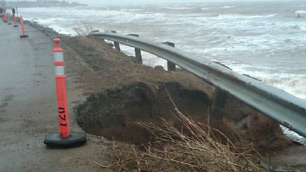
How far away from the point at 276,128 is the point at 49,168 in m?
3.29

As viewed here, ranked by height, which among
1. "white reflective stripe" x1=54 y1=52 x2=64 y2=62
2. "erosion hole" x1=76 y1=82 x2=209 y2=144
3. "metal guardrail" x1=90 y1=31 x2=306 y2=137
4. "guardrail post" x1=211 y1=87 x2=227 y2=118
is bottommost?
"erosion hole" x1=76 y1=82 x2=209 y2=144

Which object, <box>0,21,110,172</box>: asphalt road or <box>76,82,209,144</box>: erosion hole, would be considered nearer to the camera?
<box>0,21,110,172</box>: asphalt road

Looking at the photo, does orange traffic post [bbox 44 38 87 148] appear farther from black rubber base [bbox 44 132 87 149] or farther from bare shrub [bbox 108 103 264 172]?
bare shrub [bbox 108 103 264 172]

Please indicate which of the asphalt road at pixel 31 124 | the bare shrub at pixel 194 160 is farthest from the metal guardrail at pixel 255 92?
the asphalt road at pixel 31 124

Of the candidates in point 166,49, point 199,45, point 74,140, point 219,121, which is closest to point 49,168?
point 74,140

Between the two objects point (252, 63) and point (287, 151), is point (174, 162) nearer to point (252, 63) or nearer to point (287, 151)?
point (287, 151)

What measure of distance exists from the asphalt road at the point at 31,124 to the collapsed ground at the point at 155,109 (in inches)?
20.9

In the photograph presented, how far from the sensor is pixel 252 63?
12.3m

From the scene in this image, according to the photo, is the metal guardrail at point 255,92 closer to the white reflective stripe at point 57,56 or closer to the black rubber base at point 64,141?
the black rubber base at point 64,141

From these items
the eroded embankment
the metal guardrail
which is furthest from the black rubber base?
the metal guardrail

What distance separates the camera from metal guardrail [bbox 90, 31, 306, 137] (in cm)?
369

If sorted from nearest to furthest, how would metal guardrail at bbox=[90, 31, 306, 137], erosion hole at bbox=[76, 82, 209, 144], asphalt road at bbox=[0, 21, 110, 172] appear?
1. metal guardrail at bbox=[90, 31, 306, 137]
2. asphalt road at bbox=[0, 21, 110, 172]
3. erosion hole at bbox=[76, 82, 209, 144]

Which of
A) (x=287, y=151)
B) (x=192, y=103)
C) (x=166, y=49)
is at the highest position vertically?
(x=166, y=49)

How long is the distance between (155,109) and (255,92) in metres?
2.09
